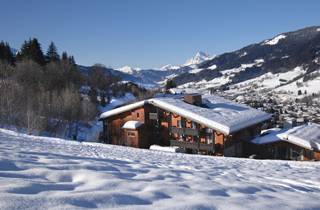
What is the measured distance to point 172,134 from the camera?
106 feet

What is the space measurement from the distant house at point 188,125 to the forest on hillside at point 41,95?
721 centimetres

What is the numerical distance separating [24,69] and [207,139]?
93.9 feet

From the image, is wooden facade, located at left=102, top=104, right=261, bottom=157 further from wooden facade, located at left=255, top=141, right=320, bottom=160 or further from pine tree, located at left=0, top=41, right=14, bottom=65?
pine tree, located at left=0, top=41, right=14, bottom=65

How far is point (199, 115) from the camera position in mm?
29438

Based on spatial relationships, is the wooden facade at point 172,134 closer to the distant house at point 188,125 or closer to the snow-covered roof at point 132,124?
the distant house at point 188,125

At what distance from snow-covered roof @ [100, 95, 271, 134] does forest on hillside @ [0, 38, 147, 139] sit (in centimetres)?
750

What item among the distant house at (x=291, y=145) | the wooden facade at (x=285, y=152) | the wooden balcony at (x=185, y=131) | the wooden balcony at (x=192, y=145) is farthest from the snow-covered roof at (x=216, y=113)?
the wooden facade at (x=285, y=152)

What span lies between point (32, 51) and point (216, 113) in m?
38.1

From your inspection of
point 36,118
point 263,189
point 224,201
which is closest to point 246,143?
point 36,118

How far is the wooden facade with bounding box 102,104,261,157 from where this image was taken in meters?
29.5

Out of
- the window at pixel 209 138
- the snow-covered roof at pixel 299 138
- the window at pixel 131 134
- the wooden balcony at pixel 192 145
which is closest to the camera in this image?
the snow-covered roof at pixel 299 138

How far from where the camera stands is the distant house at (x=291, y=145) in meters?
28.4

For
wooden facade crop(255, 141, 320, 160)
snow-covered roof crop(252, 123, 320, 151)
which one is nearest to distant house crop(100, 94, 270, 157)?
wooden facade crop(255, 141, 320, 160)

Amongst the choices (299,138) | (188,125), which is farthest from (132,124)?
(299,138)
